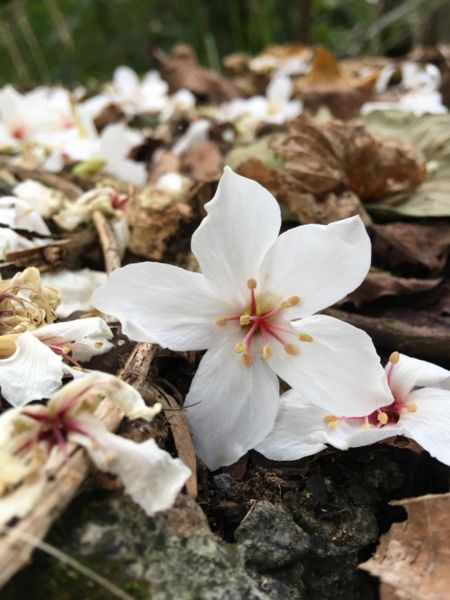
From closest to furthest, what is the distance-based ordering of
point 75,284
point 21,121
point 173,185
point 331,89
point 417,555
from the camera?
point 417,555 < point 75,284 < point 173,185 < point 21,121 < point 331,89

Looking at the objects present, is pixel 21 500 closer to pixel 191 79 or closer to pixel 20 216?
pixel 20 216

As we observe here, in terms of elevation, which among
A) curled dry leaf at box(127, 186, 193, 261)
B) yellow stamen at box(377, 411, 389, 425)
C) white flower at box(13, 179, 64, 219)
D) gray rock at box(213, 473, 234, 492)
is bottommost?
yellow stamen at box(377, 411, 389, 425)

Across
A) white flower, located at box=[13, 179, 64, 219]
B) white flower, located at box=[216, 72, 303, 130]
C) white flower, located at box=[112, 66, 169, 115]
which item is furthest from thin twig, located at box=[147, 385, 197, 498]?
white flower, located at box=[112, 66, 169, 115]

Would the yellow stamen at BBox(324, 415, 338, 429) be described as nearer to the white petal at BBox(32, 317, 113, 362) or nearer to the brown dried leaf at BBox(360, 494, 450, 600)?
the brown dried leaf at BBox(360, 494, 450, 600)

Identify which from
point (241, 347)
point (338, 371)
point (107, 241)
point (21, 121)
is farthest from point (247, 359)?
point (21, 121)

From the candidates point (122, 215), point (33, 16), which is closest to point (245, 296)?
point (122, 215)
